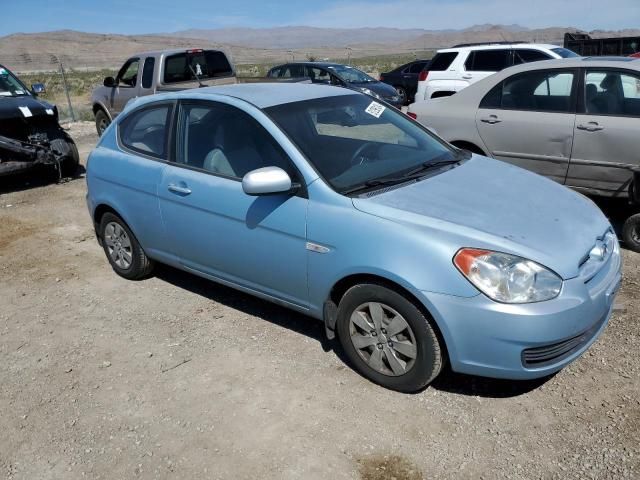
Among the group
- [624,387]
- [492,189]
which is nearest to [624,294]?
[624,387]

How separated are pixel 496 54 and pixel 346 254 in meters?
9.96

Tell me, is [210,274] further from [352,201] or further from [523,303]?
[523,303]

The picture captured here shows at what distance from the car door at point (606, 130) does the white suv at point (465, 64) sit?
19.5 ft

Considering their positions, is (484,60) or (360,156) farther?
(484,60)

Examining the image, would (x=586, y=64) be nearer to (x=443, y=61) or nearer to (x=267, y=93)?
(x=267, y=93)

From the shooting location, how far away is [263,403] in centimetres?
332

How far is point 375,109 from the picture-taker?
169 inches

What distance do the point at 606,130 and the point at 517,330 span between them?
3474 millimetres

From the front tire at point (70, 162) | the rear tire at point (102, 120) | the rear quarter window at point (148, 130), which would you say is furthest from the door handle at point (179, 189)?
the rear tire at point (102, 120)

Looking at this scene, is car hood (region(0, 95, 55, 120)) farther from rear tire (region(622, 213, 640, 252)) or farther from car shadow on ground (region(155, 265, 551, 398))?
Answer: rear tire (region(622, 213, 640, 252))

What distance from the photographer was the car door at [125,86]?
10.7 m

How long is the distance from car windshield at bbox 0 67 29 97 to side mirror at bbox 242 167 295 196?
24.3ft

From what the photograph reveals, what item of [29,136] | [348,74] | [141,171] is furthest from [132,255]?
[348,74]

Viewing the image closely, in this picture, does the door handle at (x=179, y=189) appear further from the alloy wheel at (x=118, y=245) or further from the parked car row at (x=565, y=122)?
the parked car row at (x=565, y=122)
